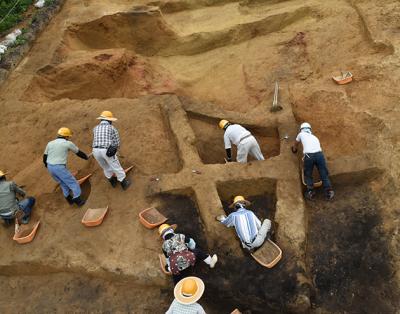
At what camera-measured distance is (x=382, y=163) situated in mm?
7277

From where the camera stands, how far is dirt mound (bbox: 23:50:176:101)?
10.8m

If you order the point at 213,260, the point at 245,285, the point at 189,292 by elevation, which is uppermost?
the point at 189,292

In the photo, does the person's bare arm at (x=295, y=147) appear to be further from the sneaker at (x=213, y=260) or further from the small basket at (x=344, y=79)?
the sneaker at (x=213, y=260)

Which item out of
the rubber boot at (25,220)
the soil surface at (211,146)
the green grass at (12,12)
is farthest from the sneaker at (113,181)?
the green grass at (12,12)

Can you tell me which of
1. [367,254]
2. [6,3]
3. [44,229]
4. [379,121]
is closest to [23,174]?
[44,229]

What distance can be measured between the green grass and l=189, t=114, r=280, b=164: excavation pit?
814 centimetres

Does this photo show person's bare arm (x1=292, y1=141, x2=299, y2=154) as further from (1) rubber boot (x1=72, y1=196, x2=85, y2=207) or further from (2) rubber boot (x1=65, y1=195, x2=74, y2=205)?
(2) rubber boot (x1=65, y1=195, x2=74, y2=205)

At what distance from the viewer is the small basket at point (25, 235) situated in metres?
7.05

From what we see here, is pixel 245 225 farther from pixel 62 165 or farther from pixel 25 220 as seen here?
pixel 25 220

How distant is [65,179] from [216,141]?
11.3ft

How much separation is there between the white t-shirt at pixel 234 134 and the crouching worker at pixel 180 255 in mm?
2598

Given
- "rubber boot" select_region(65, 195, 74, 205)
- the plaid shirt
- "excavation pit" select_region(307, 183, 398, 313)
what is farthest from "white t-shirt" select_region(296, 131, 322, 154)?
"rubber boot" select_region(65, 195, 74, 205)

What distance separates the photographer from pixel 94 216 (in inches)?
282

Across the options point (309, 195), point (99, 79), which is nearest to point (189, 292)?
point (309, 195)
